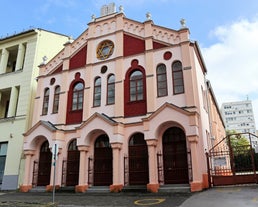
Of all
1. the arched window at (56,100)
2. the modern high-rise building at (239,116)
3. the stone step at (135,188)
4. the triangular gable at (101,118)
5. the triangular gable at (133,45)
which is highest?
the modern high-rise building at (239,116)

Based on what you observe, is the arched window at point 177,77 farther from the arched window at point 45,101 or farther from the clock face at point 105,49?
the arched window at point 45,101

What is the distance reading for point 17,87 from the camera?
23047mm

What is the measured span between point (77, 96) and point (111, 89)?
2921 millimetres

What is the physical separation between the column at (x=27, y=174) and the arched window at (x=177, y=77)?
11179 millimetres

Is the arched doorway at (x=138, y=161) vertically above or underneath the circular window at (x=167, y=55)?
underneath

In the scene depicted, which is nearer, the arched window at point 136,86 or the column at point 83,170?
the column at point 83,170

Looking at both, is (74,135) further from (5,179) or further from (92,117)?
(5,179)

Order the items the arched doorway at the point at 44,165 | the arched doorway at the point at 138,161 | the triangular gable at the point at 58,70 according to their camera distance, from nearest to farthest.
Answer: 1. the arched doorway at the point at 138,161
2. the arched doorway at the point at 44,165
3. the triangular gable at the point at 58,70

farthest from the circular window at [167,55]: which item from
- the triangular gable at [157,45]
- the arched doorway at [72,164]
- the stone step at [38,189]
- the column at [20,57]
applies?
the column at [20,57]

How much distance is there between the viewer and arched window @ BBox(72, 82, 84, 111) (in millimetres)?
19109

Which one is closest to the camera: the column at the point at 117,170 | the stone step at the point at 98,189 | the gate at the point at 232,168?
the gate at the point at 232,168

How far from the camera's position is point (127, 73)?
18.0 metres

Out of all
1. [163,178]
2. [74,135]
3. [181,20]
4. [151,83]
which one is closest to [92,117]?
[74,135]

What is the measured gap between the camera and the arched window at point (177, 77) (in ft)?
52.9
